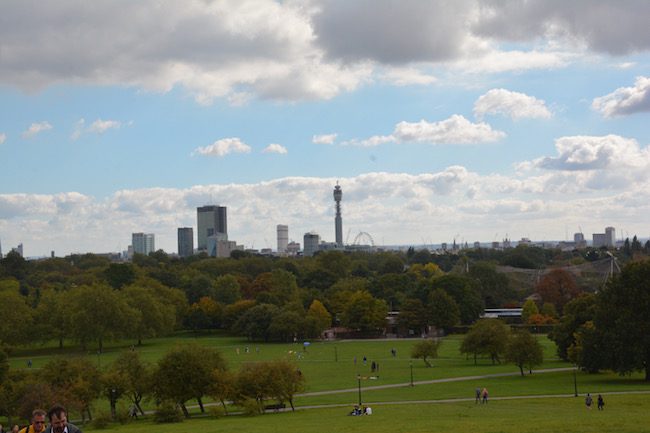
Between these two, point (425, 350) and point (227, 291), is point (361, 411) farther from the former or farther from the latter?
point (227, 291)

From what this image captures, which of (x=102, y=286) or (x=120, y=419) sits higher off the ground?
(x=102, y=286)

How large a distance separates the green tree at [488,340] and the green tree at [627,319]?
41.8 ft

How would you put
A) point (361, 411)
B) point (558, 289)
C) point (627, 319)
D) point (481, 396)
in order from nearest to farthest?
point (361, 411)
point (481, 396)
point (627, 319)
point (558, 289)

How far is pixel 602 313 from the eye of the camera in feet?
182

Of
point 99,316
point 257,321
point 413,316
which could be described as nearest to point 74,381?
point 99,316

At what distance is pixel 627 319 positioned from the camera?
54.0m

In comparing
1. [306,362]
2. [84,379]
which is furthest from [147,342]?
[84,379]

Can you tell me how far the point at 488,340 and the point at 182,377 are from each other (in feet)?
102

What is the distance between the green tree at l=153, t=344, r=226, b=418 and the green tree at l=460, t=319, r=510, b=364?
1138 inches

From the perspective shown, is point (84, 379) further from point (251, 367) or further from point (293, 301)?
point (293, 301)

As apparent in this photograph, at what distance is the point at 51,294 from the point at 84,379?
5584 cm

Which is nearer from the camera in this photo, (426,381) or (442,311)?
(426,381)

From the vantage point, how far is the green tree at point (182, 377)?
4725 centimetres

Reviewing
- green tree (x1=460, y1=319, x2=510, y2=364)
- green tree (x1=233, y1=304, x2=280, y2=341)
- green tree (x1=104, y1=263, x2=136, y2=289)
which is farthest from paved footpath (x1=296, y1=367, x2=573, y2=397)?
green tree (x1=104, y1=263, x2=136, y2=289)
